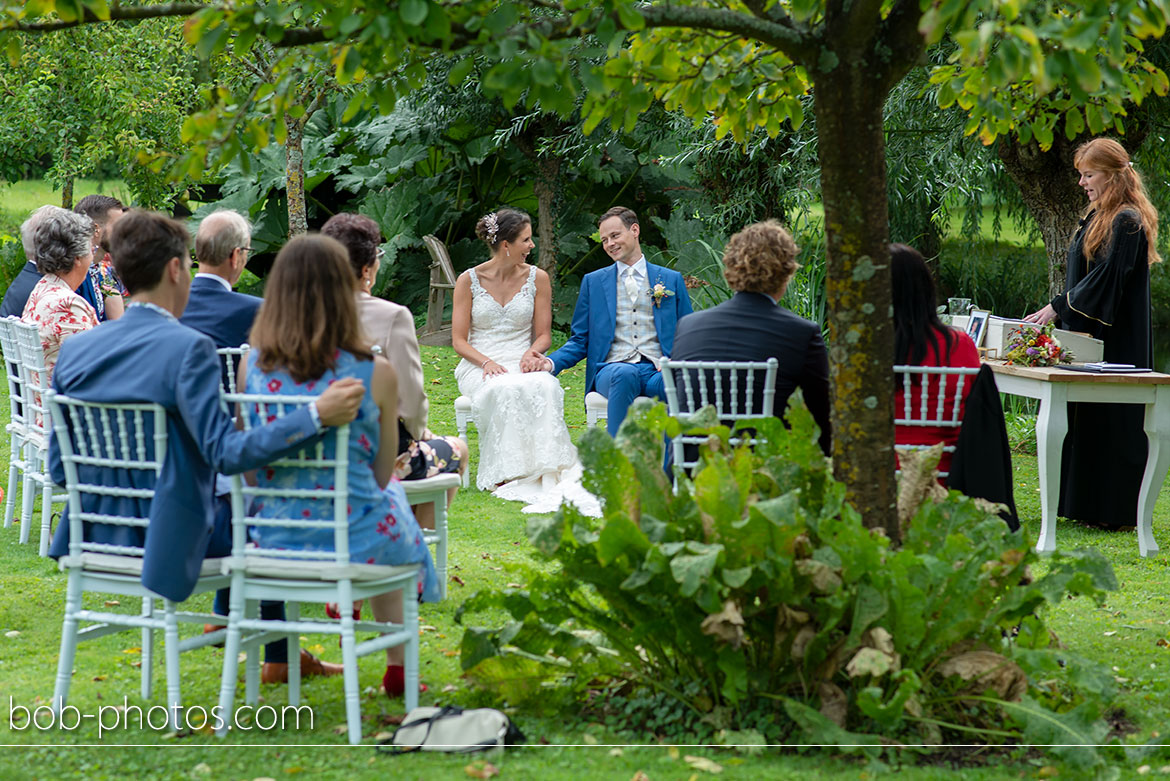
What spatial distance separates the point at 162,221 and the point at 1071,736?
3024 millimetres

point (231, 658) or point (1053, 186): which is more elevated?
point (1053, 186)

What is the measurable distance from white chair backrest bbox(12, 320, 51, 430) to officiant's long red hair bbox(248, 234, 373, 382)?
2398 millimetres

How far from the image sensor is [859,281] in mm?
3572

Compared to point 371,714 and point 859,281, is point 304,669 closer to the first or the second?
point 371,714

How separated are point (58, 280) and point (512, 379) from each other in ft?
9.11

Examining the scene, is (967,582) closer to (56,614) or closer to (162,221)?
(162,221)

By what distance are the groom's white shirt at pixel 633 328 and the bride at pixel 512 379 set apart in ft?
1.53

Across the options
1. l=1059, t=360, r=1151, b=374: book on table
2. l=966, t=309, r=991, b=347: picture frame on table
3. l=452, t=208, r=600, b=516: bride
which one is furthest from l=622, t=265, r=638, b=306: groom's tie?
l=1059, t=360, r=1151, b=374: book on table

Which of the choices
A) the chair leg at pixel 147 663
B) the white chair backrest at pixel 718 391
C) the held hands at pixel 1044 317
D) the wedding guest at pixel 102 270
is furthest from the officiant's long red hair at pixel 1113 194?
the wedding guest at pixel 102 270

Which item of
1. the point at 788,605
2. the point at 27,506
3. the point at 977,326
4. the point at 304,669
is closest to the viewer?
the point at 788,605

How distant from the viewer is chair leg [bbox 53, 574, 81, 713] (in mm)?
3574

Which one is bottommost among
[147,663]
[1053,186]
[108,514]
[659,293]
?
[147,663]

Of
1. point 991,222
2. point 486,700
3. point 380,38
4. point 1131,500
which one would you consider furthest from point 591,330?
point 991,222

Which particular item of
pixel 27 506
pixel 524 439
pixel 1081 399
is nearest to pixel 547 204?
pixel 524 439
